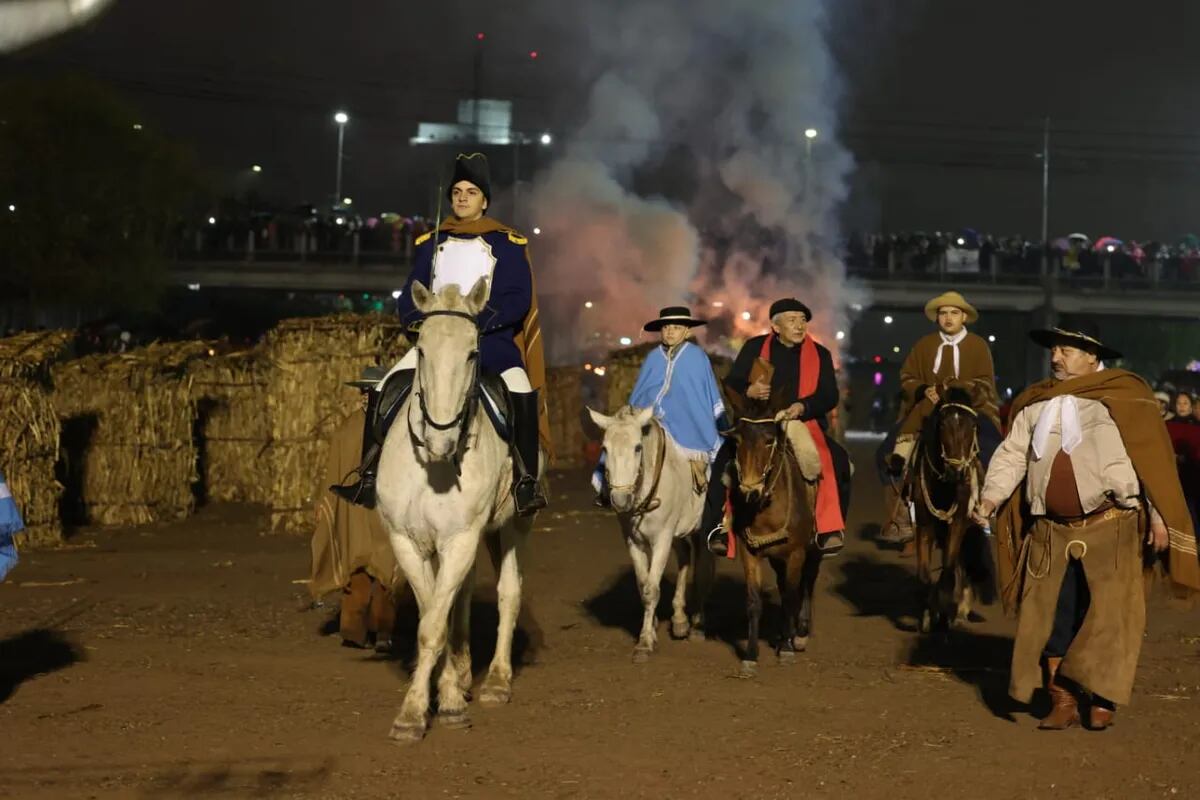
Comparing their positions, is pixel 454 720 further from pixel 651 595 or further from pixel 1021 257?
pixel 1021 257

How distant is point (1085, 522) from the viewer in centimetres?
887

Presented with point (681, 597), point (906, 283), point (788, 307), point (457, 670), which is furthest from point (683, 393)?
point (906, 283)

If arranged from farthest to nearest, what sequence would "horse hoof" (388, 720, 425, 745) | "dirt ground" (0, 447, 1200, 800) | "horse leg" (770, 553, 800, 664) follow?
"horse leg" (770, 553, 800, 664) → "horse hoof" (388, 720, 425, 745) → "dirt ground" (0, 447, 1200, 800)

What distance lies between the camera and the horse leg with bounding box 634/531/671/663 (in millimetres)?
11484

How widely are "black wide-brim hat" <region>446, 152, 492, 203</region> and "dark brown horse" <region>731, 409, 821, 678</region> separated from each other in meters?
2.40

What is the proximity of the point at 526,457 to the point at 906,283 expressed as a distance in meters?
54.3

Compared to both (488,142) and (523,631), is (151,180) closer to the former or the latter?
(523,631)

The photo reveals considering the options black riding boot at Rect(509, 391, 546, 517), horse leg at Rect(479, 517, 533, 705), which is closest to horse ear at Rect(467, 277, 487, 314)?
black riding boot at Rect(509, 391, 546, 517)

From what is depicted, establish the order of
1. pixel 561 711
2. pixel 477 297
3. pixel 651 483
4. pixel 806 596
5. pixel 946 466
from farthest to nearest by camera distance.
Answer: pixel 946 466
pixel 806 596
pixel 651 483
pixel 561 711
pixel 477 297

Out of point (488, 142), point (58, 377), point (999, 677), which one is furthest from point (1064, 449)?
point (488, 142)

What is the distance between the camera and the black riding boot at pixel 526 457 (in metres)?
9.45

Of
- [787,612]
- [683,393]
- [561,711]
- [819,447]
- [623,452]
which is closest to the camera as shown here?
[561,711]

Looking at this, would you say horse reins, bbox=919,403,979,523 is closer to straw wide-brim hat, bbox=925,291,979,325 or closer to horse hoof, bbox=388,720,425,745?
straw wide-brim hat, bbox=925,291,979,325

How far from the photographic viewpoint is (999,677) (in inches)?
425
